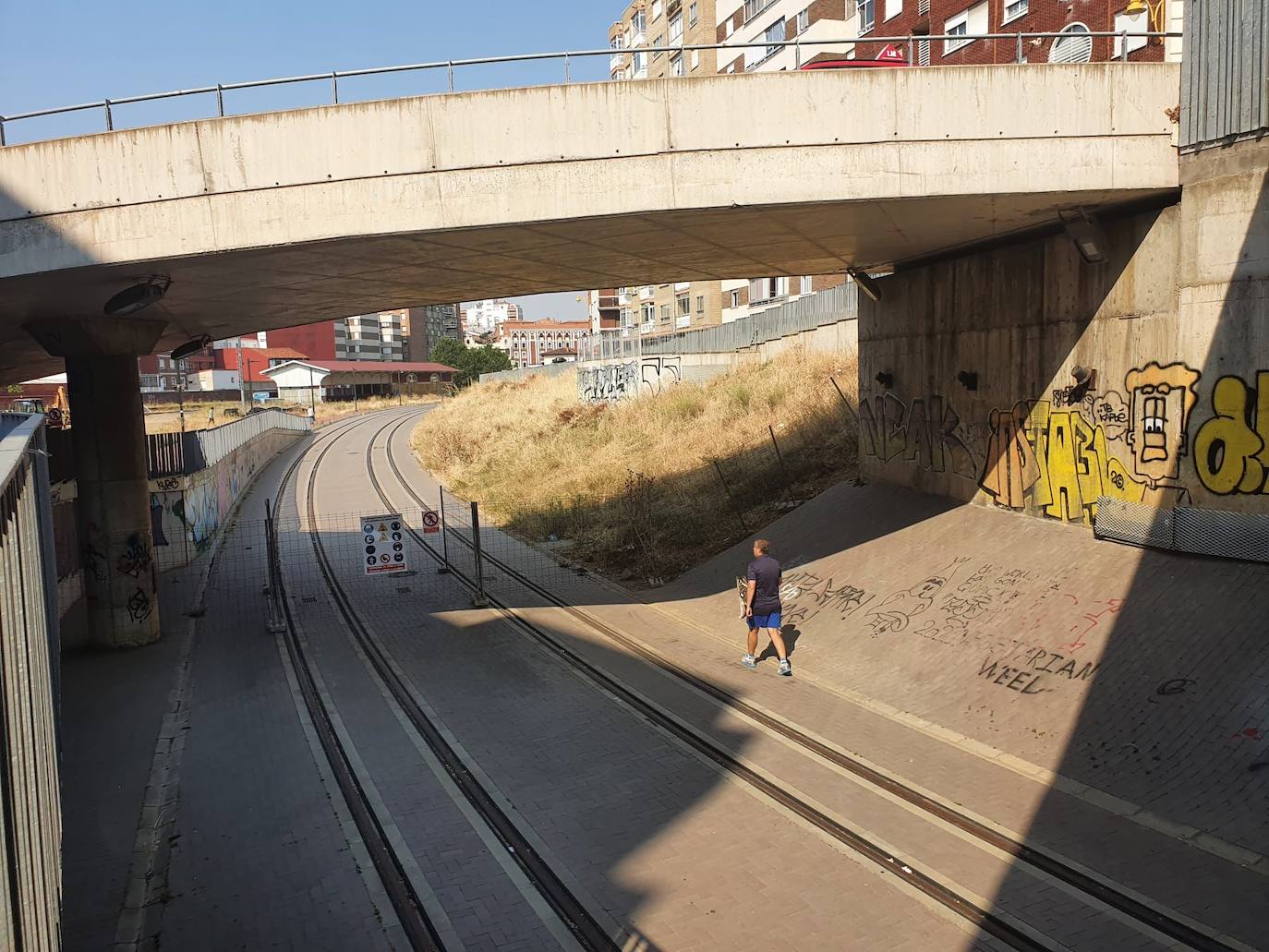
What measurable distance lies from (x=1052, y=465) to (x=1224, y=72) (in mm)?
5007

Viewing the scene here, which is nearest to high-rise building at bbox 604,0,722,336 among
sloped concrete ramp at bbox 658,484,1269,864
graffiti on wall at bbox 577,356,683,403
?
graffiti on wall at bbox 577,356,683,403

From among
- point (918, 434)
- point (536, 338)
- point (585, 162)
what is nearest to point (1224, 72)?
point (585, 162)

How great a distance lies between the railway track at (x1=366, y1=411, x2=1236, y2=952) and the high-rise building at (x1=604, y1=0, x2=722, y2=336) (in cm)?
3479

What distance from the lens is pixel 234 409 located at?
2867 inches

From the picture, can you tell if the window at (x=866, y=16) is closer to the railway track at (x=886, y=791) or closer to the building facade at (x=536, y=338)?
the railway track at (x=886, y=791)

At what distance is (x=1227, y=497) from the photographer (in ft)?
31.8

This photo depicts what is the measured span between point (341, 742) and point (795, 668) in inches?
229

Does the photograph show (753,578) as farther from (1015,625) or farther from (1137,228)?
(1137,228)

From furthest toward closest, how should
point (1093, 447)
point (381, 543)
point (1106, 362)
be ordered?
point (381, 543) → point (1093, 447) → point (1106, 362)

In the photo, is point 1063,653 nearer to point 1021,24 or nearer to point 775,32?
point 1021,24

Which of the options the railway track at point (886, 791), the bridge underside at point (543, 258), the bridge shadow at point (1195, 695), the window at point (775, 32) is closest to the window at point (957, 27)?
the bridge underside at point (543, 258)

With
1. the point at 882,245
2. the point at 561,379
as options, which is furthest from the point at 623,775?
the point at 561,379

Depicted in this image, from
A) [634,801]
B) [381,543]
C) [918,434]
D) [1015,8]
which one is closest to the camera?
[634,801]

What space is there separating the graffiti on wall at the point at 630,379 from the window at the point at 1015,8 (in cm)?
1840
